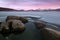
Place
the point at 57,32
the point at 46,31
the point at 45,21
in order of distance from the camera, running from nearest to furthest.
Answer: the point at 57,32 → the point at 46,31 → the point at 45,21

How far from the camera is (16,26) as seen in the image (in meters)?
1.79

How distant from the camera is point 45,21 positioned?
5.54 ft

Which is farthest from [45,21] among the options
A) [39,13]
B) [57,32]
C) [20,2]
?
[20,2]

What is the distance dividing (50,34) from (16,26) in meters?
0.58

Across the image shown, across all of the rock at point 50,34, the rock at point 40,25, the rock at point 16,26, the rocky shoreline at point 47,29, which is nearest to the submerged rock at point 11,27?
the rock at point 16,26

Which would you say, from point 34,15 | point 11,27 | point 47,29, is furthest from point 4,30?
point 47,29

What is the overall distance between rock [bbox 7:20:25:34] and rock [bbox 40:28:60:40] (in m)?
0.33

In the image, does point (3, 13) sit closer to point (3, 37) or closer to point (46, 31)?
point (3, 37)

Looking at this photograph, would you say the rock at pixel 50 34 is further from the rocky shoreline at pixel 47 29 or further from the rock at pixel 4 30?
the rock at pixel 4 30

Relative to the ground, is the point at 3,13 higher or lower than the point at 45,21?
higher

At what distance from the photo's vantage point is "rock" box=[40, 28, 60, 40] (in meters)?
1.43

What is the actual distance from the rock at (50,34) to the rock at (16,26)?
1.09 feet

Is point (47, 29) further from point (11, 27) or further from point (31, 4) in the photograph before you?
point (11, 27)

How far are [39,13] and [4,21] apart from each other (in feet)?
1.88
